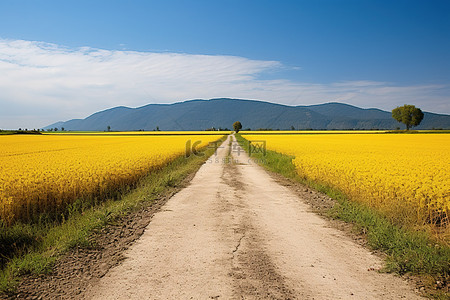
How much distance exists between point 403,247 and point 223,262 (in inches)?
149

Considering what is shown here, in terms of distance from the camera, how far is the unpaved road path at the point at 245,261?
4.76 metres

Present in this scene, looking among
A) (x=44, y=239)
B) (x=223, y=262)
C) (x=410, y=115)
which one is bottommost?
(x=44, y=239)

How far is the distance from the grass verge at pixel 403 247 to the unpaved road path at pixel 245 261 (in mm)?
367

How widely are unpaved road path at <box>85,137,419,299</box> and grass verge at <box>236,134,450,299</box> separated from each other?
367 millimetres

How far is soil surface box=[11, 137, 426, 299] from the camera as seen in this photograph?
15.7 ft

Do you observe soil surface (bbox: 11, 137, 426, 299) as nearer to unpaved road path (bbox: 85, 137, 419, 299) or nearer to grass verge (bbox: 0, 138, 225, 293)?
Answer: unpaved road path (bbox: 85, 137, 419, 299)

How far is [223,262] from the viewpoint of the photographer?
5.77m

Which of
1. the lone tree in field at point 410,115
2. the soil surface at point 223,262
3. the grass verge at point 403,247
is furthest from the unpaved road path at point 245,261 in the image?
the lone tree in field at point 410,115

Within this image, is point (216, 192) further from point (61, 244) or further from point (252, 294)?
point (252, 294)

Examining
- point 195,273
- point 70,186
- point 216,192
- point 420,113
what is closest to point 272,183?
point 216,192

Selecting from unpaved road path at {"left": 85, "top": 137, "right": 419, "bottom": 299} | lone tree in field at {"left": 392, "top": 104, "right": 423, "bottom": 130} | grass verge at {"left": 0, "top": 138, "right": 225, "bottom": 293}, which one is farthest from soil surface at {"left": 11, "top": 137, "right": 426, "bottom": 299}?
lone tree in field at {"left": 392, "top": 104, "right": 423, "bottom": 130}

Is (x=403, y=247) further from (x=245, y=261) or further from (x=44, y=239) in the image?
(x=44, y=239)

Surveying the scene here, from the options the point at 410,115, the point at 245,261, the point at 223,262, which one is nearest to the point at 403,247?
the point at 245,261

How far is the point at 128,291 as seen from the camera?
15.7 feet
